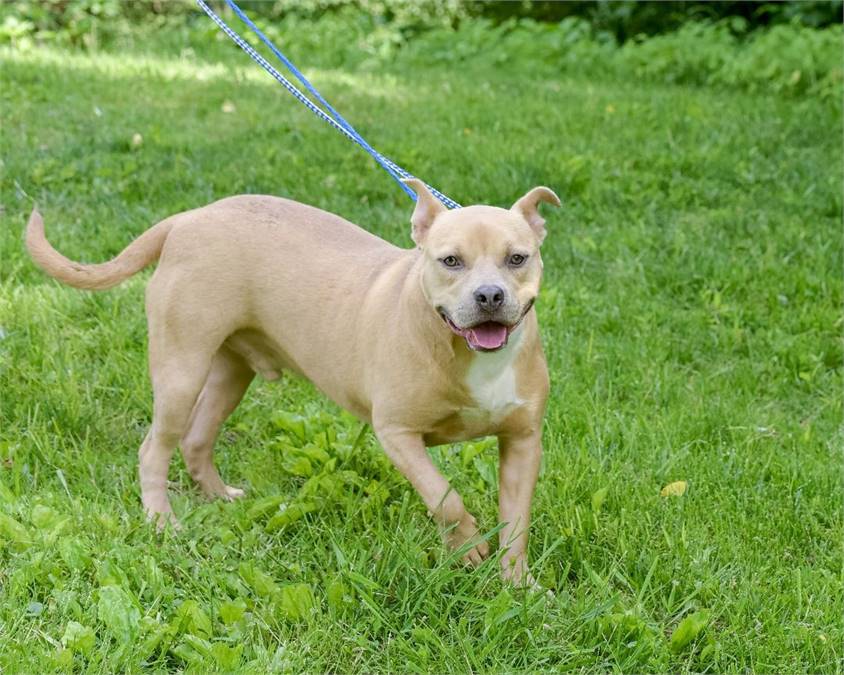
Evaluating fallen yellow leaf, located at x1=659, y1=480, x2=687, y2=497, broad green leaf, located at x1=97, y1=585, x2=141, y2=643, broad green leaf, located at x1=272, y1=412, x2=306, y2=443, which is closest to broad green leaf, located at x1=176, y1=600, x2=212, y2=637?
broad green leaf, located at x1=97, y1=585, x2=141, y2=643

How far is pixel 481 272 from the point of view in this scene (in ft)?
10.7

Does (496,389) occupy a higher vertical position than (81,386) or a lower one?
higher

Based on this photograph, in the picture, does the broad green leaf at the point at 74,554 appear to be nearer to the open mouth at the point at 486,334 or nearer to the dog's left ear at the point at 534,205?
the open mouth at the point at 486,334

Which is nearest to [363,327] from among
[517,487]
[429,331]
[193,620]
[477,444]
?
[429,331]

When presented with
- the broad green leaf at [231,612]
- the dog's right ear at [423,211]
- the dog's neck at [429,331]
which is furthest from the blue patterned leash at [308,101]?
the broad green leaf at [231,612]

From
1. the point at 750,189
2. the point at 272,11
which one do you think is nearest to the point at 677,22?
the point at 272,11

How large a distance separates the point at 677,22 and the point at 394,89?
15.7 feet

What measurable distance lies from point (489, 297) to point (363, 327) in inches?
26.8

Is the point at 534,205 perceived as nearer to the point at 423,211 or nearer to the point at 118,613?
the point at 423,211

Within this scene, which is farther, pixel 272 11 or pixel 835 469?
pixel 272 11

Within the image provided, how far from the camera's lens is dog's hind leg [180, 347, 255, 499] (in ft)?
14.1

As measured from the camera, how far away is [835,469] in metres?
4.23

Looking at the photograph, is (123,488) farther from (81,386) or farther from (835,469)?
(835,469)

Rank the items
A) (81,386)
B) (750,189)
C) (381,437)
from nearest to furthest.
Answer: (381,437) → (81,386) → (750,189)
